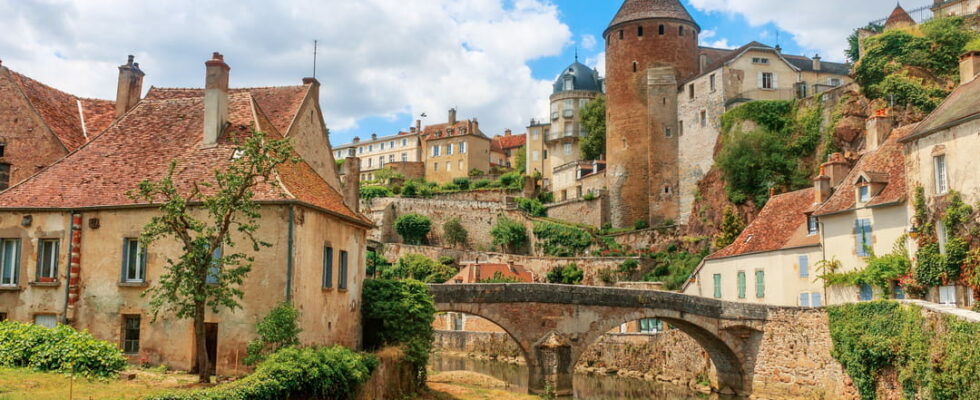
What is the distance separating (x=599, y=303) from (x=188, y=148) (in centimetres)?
1575

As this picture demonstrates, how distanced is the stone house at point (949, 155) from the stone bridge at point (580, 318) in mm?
7248

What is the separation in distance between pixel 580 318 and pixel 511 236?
113 ft

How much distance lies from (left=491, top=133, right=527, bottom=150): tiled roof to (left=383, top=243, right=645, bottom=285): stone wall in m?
35.6

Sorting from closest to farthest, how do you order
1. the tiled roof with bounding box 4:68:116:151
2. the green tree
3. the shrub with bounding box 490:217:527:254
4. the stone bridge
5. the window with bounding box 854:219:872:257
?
the green tree → the tiled roof with bounding box 4:68:116:151 → the window with bounding box 854:219:872:257 → the stone bridge → the shrub with bounding box 490:217:527:254

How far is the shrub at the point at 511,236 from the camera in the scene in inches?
2598

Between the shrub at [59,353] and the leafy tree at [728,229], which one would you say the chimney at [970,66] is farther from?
the shrub at [59,353]

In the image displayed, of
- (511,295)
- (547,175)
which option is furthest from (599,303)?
(547,175)

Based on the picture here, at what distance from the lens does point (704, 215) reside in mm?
54969

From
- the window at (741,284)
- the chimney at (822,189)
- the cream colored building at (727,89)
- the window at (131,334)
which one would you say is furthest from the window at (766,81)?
the window at (131,334)

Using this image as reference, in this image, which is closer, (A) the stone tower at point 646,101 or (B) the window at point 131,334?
(B) the window at point 131,334

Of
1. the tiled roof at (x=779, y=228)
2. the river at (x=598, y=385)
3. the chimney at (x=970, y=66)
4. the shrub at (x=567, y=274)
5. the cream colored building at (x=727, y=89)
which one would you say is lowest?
the river at (x=598, y=385)

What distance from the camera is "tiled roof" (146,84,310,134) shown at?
82.5 ft

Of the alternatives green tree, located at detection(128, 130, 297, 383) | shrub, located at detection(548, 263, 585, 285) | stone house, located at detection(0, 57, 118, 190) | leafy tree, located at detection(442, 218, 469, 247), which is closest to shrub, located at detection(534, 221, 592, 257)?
shrub, located at detection(548, 263, 585, 285)

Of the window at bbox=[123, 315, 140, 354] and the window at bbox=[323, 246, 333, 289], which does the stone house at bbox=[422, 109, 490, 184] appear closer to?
the window at bbox=[323, 246, 333, 289]
